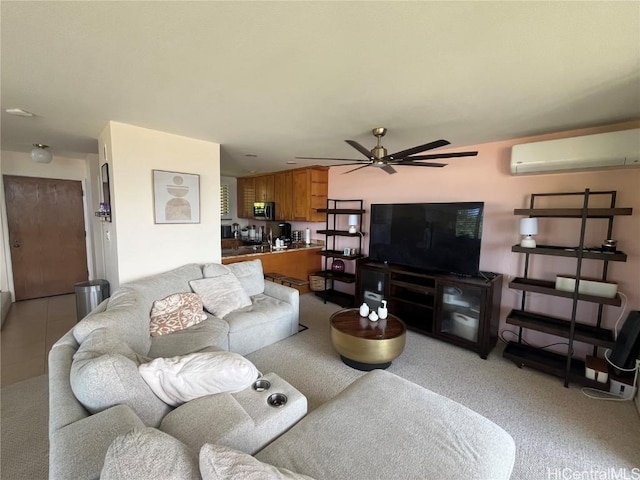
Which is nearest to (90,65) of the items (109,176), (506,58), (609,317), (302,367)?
(109,176)

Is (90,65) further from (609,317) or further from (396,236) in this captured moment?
(609,317)

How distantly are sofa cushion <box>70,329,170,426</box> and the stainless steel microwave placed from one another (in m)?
4.47

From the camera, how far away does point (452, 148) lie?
3553 millimetres

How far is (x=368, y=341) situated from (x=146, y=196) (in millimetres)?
2753

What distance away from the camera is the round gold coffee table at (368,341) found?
2510 millimetres

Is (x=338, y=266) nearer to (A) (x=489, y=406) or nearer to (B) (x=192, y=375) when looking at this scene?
(A) (x=489, y=406)

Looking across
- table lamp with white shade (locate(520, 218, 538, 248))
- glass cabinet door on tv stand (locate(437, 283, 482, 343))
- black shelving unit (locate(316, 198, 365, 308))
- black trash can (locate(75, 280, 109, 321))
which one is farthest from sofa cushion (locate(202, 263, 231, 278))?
table lamp with white shade (locate(520, 218, 538, 248))

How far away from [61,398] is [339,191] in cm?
431

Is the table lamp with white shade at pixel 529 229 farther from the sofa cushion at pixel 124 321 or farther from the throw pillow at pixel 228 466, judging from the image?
the sofa cushion at pixel 124 321

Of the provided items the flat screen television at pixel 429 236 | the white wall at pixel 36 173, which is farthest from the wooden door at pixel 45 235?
the flat screen television at pixel 429 236

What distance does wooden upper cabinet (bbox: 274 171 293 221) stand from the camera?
5328 mm

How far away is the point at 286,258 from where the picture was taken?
15.6 feet

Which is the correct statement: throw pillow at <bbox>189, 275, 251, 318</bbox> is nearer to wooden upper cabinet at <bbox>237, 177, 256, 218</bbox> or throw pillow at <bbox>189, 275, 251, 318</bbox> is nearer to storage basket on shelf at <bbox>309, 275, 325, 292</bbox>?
storage basket on shelf at <bbox>309, 275, 325, 292</bbox>

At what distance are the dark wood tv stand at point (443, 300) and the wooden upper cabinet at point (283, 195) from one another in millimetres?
2046
